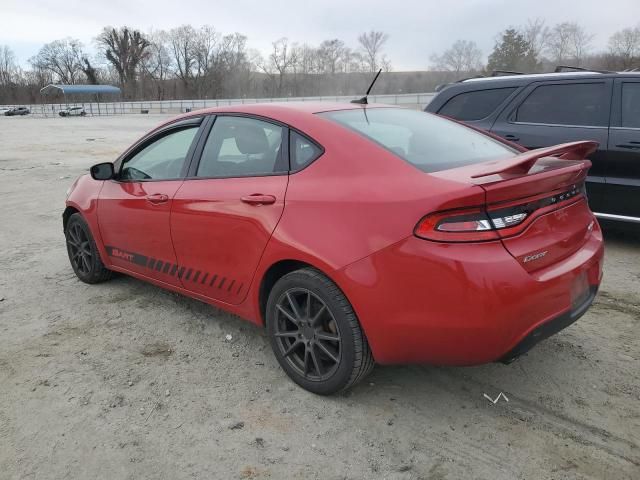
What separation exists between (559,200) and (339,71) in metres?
83.4

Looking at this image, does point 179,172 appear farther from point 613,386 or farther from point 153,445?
point 613,386

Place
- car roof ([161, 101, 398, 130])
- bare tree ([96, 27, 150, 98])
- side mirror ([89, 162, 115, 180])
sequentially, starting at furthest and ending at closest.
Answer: bare tree ([96, 27, 150, 98]) → side mirror ([89, 162, 115, 180]) → car roof ([161, 101, 398, 130])

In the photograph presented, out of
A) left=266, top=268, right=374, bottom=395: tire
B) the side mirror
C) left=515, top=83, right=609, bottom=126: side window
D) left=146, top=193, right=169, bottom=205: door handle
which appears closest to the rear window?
left=266, top=268, right=374, bottom=395: tire

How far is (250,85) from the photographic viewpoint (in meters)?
84.8

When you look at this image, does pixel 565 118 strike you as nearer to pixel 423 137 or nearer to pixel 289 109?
pixel 423 137

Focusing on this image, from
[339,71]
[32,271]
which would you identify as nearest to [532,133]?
[32,271]

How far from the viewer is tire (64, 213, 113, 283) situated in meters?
4.45

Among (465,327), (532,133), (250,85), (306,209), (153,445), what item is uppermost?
(250,85)

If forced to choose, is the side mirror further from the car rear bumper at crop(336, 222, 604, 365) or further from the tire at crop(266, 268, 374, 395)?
the car rear bumper at crop(336, 222, 604, 365)

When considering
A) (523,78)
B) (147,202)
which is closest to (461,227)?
(147,202)

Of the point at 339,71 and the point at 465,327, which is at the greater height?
the point at 339,71

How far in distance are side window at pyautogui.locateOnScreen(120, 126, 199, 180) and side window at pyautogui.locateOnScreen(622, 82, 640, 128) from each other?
4.14 meters

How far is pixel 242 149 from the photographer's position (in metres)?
3.23

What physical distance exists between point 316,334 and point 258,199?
0.80 meters
